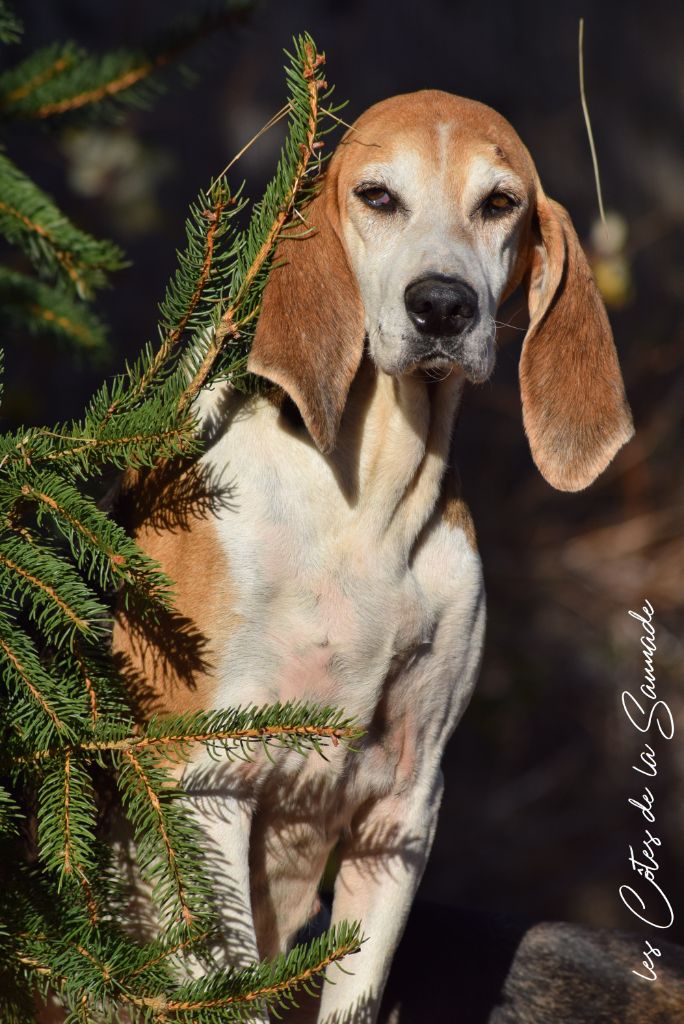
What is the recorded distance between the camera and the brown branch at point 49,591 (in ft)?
5.17

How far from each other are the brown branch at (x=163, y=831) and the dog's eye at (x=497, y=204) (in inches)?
41.0

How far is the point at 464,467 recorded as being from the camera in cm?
496

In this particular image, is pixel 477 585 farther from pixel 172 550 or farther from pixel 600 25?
pixel 600 25

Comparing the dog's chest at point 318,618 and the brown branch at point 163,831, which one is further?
the dog's chest at point 318,618

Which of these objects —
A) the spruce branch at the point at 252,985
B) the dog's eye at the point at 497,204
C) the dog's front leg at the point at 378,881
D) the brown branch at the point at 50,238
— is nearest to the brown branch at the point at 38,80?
the brown branch at the point at 50,238

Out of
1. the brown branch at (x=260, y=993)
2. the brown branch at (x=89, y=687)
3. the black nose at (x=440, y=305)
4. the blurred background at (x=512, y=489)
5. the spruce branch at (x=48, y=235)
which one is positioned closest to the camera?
the brown branch at (x=260, y=993)

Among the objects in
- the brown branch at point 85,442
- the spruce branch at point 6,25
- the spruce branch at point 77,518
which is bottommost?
the spruce branch at point 77,518

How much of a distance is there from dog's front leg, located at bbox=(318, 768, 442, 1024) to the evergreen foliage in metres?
0.41

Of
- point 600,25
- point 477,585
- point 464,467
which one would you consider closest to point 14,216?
point 477,585

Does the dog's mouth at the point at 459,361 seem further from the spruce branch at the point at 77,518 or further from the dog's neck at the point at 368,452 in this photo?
the spruce branch at the point at 77,518

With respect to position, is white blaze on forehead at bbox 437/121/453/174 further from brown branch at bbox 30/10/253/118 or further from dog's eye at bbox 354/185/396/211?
brown branch at bbox 30/10/253/118

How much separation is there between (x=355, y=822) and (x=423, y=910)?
0.59 m

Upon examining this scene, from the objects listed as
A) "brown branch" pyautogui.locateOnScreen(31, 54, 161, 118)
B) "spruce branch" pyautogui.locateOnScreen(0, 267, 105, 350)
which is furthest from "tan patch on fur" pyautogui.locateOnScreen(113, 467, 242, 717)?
"brown branch" pyautogui.locateOnScreen(31, 54, 161, 118)

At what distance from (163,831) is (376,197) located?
102 cm
